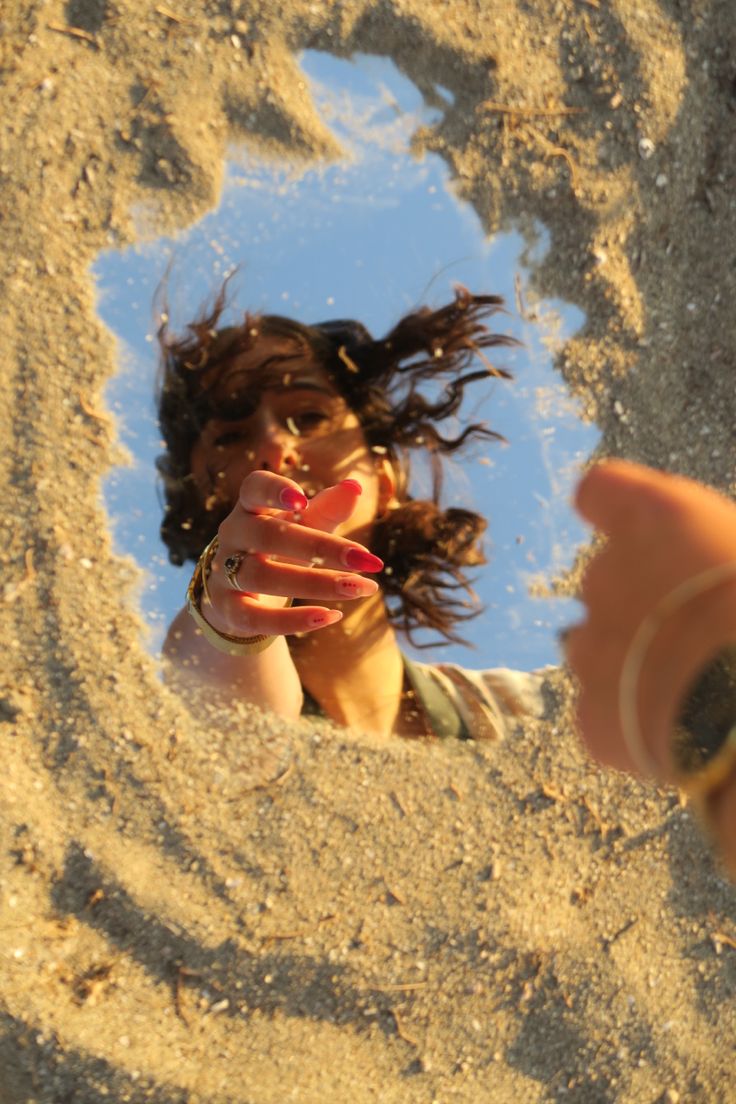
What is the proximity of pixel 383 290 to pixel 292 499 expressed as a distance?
2.38 feet

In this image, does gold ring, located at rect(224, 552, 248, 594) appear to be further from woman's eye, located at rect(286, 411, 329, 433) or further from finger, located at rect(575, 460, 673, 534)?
finger, located at rect(575, 460, 673, 534)

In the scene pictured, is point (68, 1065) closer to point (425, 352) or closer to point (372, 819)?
point (372, 819)

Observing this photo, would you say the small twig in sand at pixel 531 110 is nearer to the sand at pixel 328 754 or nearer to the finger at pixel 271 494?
the sand at pixel 328 754

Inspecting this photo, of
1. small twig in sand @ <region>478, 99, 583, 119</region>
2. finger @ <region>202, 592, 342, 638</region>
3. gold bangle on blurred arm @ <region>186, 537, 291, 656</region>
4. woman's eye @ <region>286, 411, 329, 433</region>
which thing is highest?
small twig in sand @ <region>478, 99, 583, 119</region>

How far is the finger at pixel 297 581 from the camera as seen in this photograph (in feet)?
3.74

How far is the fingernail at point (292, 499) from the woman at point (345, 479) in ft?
1.06

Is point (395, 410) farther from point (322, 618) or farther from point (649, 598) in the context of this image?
point (649, 598)

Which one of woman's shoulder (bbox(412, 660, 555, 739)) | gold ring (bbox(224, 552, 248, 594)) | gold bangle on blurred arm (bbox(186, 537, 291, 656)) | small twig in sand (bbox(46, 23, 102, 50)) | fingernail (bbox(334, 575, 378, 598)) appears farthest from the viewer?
woman's shoulder (bbox(412, 660, 555, 739))

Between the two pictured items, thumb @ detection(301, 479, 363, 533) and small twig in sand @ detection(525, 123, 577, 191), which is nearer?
thumb @ detection(301, 479, 363, 533)

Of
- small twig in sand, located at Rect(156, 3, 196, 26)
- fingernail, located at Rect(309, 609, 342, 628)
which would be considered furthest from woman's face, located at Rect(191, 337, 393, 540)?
small twig in sand, located at Rect(156, 3, 196, 26)

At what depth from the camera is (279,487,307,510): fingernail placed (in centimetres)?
118

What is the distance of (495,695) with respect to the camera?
174 cm

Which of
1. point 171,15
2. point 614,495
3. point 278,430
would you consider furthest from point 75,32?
point 614,495

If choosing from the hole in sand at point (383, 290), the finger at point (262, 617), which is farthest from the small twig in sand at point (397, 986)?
the finger at point (262, 617)
